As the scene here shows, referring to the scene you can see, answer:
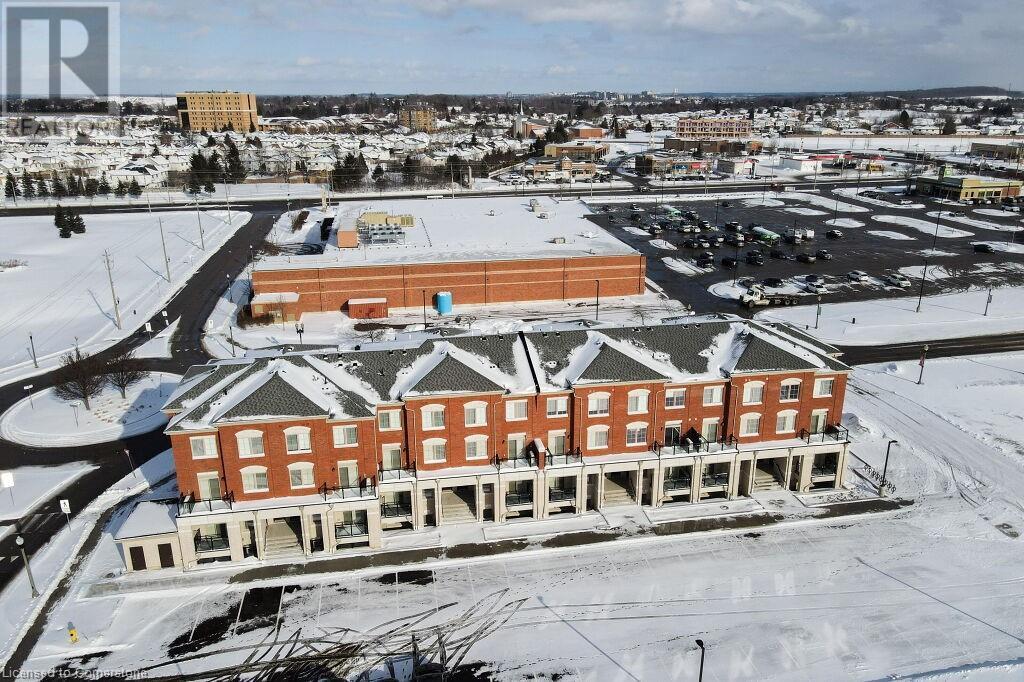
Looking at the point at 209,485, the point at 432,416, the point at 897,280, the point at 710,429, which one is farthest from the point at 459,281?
the point at 897,280

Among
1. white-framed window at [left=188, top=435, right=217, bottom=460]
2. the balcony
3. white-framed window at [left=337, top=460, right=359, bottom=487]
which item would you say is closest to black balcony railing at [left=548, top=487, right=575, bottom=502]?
white-framed window at [left=337, top=460, right=359, bottom=487]

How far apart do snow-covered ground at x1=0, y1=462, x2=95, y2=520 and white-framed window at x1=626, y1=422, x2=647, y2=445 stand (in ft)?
98.2

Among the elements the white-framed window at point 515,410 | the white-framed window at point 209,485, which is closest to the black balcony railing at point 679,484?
the white-framed window at point 515,410

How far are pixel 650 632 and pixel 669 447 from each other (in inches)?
415

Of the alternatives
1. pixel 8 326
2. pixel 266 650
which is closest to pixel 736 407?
pixel 266 650

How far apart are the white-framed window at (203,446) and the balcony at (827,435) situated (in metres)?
29.2

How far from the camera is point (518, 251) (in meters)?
72.9

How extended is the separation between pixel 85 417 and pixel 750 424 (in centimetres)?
4111

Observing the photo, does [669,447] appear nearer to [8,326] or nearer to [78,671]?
[78,671]

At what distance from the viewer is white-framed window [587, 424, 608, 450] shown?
34.4m

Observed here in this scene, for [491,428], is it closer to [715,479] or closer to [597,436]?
[597,436]

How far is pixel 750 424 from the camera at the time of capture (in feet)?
117

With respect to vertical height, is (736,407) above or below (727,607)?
above

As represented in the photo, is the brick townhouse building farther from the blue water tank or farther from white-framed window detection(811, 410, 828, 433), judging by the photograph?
the blue water tank
